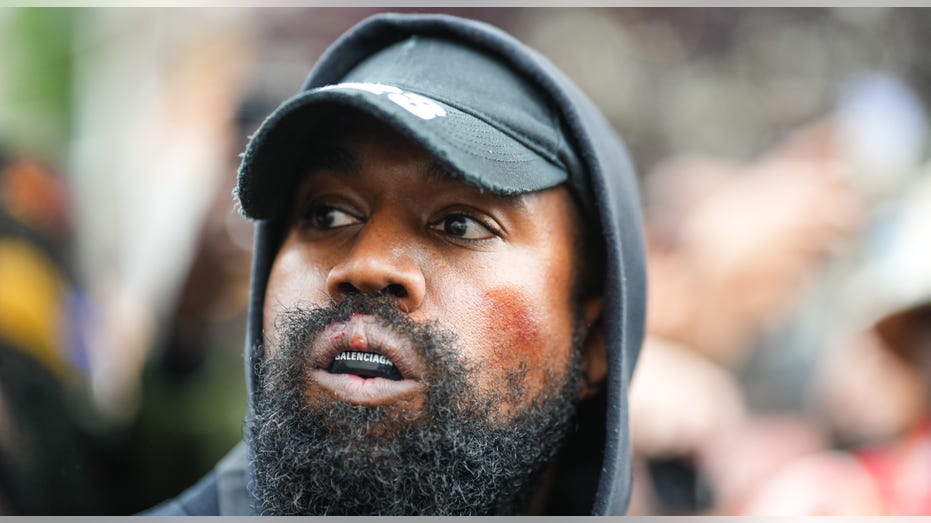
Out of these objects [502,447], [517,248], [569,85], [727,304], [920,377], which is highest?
[569,85]

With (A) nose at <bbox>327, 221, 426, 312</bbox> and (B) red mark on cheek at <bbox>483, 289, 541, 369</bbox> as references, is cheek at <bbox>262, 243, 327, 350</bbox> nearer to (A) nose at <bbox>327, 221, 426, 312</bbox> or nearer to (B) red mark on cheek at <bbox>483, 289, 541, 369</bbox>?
(A) nose at <bbox>327, 221, 426, 312</bbox>

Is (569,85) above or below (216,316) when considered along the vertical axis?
above

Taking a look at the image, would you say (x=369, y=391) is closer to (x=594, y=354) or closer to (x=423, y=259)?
(x=423, y=259)

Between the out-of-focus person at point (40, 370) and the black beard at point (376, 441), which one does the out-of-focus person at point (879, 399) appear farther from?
the out-of-focus person at point (40, 370)

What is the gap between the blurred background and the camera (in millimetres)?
3811

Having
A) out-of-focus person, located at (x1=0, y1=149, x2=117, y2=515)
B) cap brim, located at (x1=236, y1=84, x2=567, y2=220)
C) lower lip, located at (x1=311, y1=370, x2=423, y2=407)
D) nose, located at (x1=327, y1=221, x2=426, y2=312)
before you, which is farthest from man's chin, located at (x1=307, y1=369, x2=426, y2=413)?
out-of-focus person, located at (x1=0, y1=149, x2=117, y2=515)

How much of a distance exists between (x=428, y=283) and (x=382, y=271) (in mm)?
109

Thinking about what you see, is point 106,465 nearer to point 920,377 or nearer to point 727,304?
point 727,304

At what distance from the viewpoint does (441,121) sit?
70.6 inches

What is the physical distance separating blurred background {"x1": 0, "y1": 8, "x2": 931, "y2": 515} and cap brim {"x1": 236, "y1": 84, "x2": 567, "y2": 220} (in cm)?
211

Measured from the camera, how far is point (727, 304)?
4680 mm

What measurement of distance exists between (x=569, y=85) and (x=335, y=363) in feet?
3.05

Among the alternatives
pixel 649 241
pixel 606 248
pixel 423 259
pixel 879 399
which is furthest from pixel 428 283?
pixel 649 241

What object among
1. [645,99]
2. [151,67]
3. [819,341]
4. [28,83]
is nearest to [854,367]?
[819,341]
